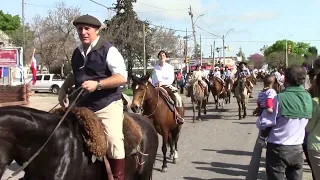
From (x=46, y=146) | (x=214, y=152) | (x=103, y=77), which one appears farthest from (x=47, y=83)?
(x=46, y=146)

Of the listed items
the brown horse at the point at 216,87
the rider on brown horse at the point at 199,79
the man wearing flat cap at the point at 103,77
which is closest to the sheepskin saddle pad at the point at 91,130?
the man wearing flat cap at the point at 103,77

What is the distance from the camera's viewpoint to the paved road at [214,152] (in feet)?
28.2

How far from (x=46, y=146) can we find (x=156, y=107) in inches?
226

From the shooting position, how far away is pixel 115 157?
427 centimetres

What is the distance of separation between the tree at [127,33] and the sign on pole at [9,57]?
3080 cm

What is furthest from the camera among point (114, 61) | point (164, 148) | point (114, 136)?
point (164, 148)

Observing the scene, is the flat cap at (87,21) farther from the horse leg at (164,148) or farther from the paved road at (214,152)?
the horse leg at (164,148)

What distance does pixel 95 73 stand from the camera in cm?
411

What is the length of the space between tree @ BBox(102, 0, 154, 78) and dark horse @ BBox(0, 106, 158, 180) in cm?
4887

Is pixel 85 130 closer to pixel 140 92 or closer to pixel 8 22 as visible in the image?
pixel 140 92

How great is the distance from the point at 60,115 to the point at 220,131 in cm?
1114

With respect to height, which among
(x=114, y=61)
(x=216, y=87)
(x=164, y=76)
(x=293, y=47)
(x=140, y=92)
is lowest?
(x=216, y=87)

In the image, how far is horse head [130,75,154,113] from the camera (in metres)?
8.76

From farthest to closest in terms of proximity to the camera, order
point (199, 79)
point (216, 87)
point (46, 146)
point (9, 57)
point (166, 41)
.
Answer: point (166, 41) → point (9, 57) → point (216, 87) → point (199, 79) → point (46, 146)
